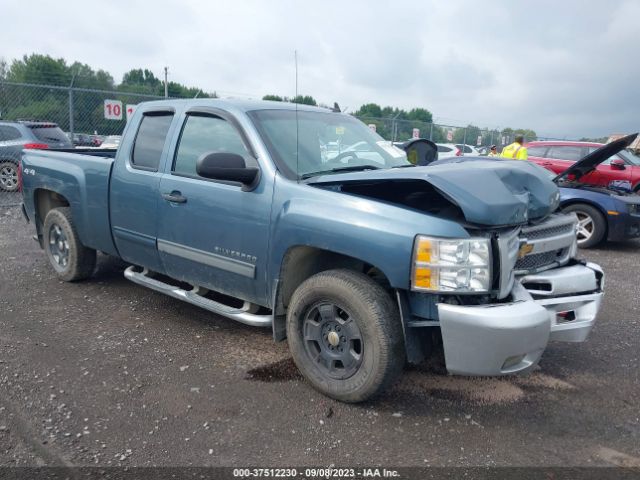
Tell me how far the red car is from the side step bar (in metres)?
8.90

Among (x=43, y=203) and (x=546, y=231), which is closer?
(x=546, y=231)

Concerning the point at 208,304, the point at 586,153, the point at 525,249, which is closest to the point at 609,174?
the point at 586,153

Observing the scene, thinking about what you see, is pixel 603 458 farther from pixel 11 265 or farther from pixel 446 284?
pixel 11 265

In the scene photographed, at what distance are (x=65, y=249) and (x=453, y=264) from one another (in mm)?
4256

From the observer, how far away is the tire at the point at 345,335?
303 centimetres

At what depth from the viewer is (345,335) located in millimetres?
3244

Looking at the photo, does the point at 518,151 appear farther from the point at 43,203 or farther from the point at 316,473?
the point at 316,473

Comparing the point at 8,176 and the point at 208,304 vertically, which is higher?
the point at 8,176

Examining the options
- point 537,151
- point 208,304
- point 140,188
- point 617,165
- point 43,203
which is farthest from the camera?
point 537,151

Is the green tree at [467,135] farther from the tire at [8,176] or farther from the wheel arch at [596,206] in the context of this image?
the tire at [8,176]

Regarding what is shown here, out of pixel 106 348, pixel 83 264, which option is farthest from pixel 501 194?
pixel 83 264

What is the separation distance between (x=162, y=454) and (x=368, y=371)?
120 cm

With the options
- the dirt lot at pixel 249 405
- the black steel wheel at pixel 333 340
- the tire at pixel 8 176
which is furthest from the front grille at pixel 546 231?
the tire at pixel 8 176

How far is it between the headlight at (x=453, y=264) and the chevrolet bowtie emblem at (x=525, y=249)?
0.47 metres
